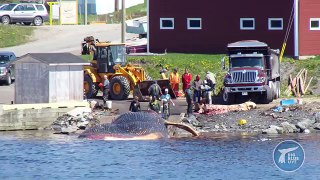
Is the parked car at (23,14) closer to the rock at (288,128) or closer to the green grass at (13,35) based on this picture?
the green grass at (13,35)

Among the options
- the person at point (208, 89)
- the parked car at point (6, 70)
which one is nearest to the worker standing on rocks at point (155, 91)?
the person at point (208, 89)

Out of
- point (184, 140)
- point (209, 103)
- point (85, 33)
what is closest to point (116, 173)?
point (184, 140)

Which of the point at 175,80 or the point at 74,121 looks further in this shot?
the point at 175,80

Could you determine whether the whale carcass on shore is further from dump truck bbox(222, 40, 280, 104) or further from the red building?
the red building

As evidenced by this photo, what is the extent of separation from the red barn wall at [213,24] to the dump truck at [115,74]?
963cm

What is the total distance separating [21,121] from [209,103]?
8.92 m

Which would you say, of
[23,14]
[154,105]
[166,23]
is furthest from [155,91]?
[23,14]

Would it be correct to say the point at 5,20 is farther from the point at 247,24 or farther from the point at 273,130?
the point at 273,130

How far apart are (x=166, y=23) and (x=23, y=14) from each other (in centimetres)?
1862

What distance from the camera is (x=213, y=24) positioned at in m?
62.0

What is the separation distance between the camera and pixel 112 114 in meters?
48.0

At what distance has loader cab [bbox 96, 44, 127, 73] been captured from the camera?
53.0m

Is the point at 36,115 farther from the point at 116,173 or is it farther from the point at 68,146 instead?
the point at 116,173

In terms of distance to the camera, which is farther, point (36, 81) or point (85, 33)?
point (85, 33)
